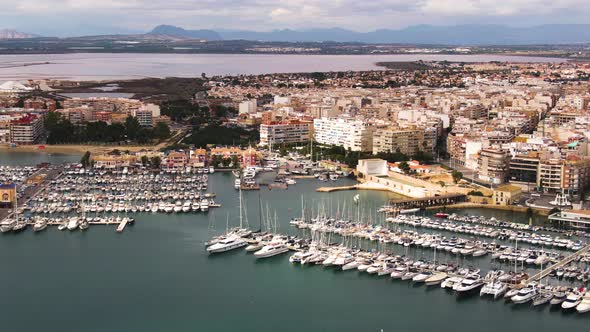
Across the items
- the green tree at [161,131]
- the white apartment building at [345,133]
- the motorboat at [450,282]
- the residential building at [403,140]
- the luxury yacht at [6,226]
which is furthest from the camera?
the green tree at [161,131]

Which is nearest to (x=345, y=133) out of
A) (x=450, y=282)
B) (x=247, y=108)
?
(x=247, y=108)

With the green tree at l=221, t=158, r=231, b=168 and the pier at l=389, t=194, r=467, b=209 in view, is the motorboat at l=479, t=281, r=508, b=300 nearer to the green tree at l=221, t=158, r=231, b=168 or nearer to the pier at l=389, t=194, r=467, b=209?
the pier at l=389, t=194, r=467, b=209

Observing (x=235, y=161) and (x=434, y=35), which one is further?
(x=434, y=35)

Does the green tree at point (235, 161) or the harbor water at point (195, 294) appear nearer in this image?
the harbor water at point (195, 294)

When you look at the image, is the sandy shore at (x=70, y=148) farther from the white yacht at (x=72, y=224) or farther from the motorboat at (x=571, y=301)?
the motorboat at (x=571, y=301)

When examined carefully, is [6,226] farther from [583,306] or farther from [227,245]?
[583,306]

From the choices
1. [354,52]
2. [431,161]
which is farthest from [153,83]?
[354,52]

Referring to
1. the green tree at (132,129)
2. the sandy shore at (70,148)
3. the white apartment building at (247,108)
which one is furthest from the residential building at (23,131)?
the white apartment building at (247,108)
